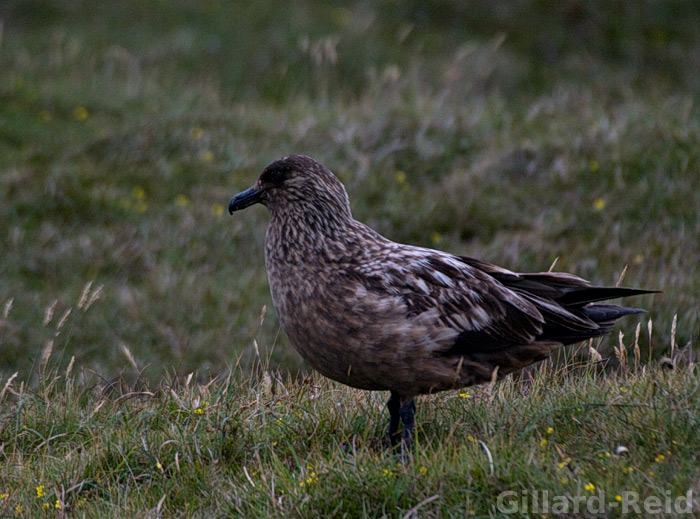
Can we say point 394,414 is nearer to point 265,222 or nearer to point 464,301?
point 464,301

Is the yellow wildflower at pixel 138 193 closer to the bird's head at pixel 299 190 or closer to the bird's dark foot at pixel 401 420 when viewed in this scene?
the bird's head at pixel 299 190

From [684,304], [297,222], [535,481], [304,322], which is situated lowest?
[684,304]

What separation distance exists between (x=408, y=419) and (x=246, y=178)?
4820 millimetres

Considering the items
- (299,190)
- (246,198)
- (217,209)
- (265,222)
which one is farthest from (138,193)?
(299,190)

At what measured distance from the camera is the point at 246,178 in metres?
8.12

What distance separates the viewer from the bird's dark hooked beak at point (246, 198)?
4.41 meters

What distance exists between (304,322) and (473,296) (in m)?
0.76

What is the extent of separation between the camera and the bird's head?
4207mm

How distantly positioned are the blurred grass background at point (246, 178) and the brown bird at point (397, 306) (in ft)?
4.80

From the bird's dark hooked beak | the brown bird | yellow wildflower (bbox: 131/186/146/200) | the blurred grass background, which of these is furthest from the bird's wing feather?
yellow wildflower (bbox: 131/186/146/200)

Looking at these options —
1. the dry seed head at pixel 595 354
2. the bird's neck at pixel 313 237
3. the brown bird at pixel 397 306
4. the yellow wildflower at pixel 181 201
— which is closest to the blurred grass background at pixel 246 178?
the yellow wildflower at pixel 181 201

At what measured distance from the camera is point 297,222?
4.14 m

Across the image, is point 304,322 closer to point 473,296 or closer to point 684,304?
point 473,296

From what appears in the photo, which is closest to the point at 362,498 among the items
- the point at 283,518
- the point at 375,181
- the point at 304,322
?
the point at 283,518
